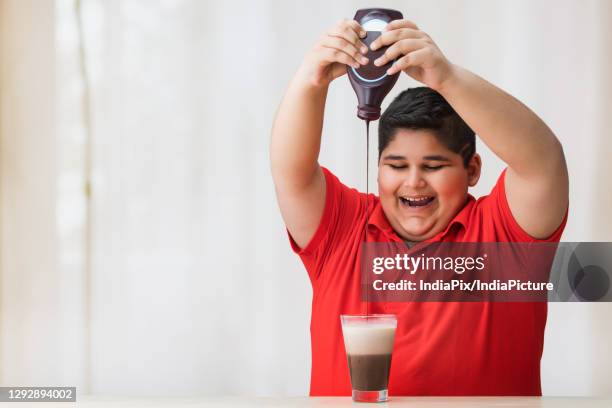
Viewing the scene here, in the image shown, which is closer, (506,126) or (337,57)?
(337,57)

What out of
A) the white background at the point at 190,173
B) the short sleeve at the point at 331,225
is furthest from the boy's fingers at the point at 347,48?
the white background at the point at 190,173

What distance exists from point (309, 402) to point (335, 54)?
2.15ft

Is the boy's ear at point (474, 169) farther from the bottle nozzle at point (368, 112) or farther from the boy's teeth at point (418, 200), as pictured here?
the bottle nozzle at point (368, 112)

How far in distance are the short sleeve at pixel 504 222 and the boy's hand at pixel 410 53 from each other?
0.39 meters

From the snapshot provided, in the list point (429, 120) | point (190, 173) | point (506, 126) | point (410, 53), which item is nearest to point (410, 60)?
point (410, 53)

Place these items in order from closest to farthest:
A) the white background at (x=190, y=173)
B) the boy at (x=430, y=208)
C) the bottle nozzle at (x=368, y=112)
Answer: the bottle nozzle at (x=368, y=112), the boy at (x=430, y=208), the white background at (x=190, y=173)

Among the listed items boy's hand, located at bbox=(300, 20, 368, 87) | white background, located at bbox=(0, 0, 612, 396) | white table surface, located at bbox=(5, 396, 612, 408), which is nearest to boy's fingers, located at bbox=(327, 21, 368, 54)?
boy's hand, located at bbox=(300, 20, 368, 87)

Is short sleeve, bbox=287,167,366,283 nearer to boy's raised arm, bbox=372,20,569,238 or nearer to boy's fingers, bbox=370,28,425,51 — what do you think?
boy's raised arm, bbox=372,20,569,238

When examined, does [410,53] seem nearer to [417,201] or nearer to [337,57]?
[337,57]

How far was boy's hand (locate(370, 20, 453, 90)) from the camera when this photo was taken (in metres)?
1.40

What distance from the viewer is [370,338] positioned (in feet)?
Answer: 3.83

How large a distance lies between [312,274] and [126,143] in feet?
2.28

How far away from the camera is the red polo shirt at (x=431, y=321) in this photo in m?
1.68

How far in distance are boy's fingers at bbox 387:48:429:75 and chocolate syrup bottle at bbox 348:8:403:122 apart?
11 millimetres
